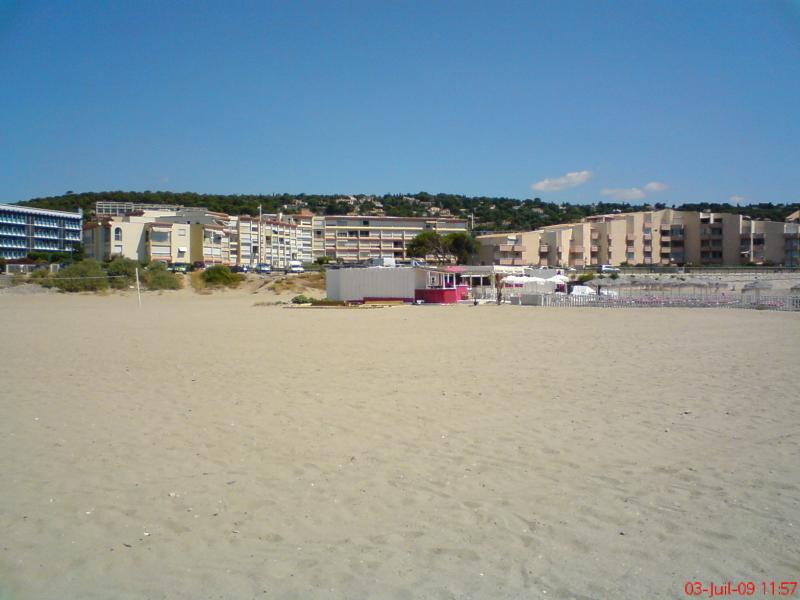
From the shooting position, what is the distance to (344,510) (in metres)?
5.13

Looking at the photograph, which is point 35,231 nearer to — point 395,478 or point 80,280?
point 80,280

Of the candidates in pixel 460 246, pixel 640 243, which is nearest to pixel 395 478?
pixel 460 246

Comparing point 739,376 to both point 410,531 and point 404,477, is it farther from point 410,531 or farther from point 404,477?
point 410,531

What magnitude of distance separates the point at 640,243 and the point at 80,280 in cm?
7281

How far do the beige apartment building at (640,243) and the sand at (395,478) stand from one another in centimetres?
8242

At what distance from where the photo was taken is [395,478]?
5.86m

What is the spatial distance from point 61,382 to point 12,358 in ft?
12.6

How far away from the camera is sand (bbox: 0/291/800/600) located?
163 inches

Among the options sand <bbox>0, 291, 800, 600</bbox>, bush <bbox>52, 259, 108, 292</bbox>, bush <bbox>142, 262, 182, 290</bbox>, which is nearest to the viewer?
sand <bbox>0, 291, 800, 600</bbox>

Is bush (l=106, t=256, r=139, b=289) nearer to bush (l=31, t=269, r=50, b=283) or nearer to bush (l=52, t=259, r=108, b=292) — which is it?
bush (l=52, t=259, r=108, b=292)

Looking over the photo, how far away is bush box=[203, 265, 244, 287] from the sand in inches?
1775
